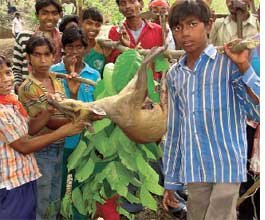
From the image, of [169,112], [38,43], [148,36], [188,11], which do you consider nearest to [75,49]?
[38,43]

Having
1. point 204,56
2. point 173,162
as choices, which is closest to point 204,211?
point 173,162

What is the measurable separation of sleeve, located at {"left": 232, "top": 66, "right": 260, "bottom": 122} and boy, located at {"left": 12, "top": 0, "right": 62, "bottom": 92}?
1491 millimetres

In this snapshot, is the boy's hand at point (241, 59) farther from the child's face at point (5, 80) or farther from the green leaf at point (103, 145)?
the child's face at point (5, 80)

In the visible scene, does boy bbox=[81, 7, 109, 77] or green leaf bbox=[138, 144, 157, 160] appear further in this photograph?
boy bbox=[81, 7, 109, 77]

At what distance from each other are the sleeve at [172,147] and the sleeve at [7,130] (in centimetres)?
69

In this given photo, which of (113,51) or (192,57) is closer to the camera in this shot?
(192,57)

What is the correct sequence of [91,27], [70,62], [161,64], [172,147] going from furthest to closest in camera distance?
[91,27], [70,62], [161,64], [172,147]

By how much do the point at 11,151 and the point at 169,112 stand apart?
29.5 inches

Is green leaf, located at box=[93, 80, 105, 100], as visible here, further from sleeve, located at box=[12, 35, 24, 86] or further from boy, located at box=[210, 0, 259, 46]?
boy, located at box=[210, 0, 259, 46]

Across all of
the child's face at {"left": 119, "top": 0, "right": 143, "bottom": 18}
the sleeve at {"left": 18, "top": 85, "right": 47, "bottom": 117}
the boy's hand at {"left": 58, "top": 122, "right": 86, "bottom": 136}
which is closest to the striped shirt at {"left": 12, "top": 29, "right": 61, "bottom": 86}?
the child's face at {"left": 119, "top": 0, "right": 143, "bottom": 18}

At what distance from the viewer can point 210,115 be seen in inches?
74.2

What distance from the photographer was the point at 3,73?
7.40 feet

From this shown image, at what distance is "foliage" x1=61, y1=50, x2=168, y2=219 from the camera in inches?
91.0

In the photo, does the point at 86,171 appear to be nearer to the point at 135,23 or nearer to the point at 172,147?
the point at 172,147
